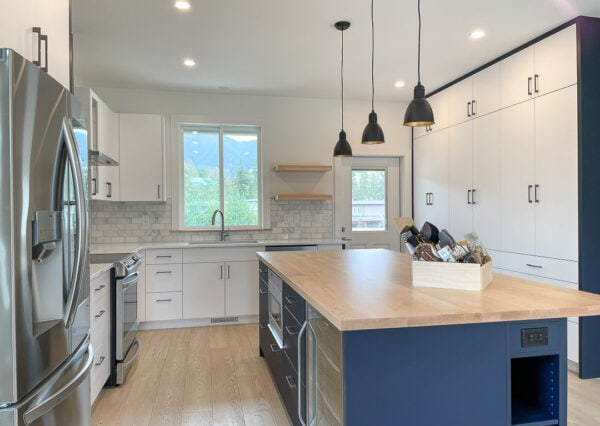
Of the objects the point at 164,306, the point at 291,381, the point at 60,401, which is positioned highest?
the point at 60,401

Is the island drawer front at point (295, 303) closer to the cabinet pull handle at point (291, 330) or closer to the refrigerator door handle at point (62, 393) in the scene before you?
the cabinet pull handle at point (291, 330)

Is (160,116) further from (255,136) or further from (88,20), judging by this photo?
(88,20)

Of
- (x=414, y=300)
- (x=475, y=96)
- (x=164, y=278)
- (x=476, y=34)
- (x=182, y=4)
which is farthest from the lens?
(x=164, y=278)

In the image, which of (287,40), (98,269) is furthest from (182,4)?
(98,269)

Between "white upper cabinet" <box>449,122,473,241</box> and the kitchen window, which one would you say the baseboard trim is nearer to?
the kitchen window

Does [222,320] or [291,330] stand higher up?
[291,330]

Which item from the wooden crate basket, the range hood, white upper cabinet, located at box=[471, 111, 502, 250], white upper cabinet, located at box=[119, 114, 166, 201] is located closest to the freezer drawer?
the wooden crate basket

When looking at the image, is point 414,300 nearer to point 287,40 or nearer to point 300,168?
point 287,40

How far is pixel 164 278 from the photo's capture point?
4.23 metres

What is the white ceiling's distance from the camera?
2.82 metres

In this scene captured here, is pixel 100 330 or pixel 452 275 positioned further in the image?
pixel 100 330

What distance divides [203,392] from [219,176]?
2.76 meters

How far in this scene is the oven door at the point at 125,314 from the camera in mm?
2867

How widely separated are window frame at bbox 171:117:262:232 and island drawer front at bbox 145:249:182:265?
0.52m
